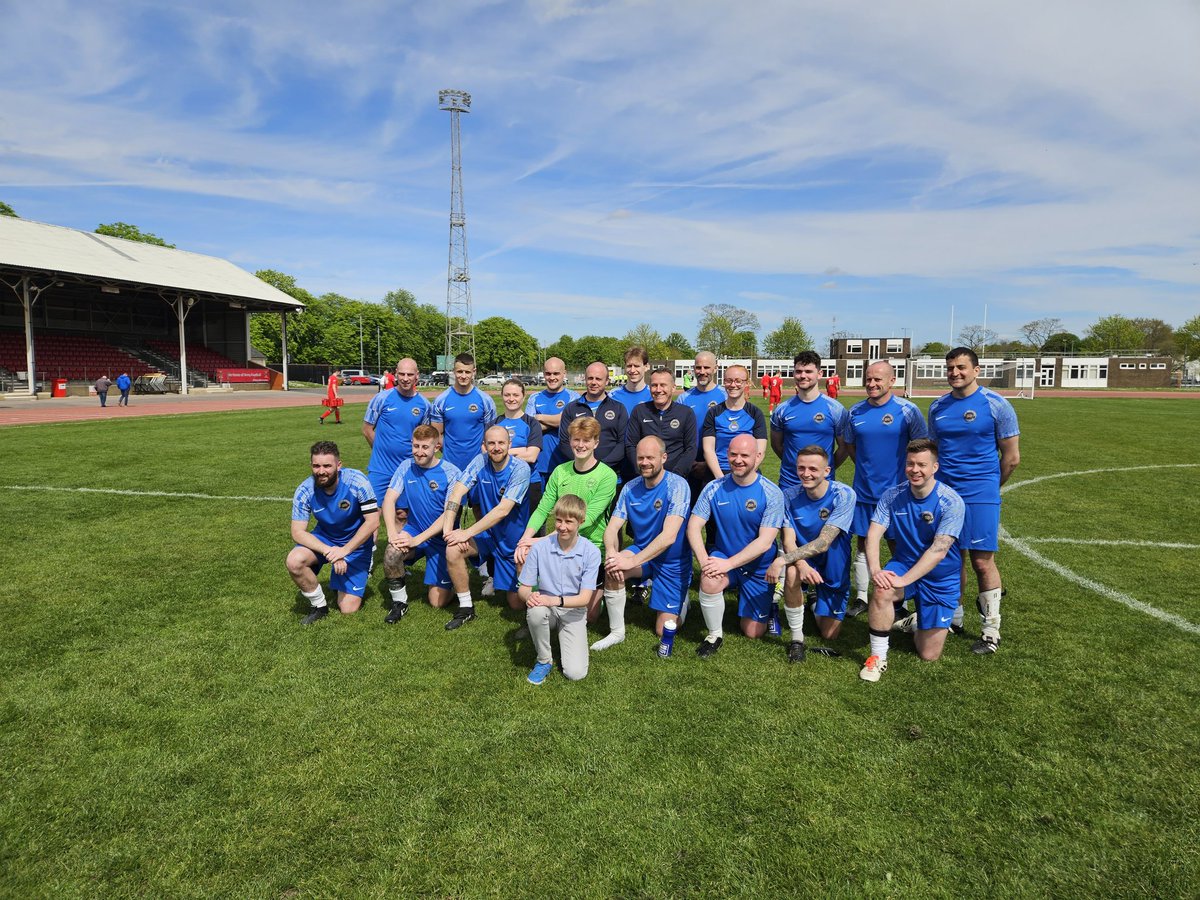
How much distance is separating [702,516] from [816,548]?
848 mm

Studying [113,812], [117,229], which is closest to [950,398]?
[113,812]

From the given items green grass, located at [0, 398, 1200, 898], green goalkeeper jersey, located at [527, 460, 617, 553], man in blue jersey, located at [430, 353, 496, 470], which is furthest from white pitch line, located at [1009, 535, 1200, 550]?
man in blue jersey, located at [430, 353, 496, 470]

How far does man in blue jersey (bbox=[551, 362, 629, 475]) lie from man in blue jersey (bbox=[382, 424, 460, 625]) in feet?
3.55

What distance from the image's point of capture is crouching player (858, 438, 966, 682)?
14.2ft

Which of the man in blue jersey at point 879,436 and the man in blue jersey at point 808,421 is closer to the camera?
the man in blue jersey at point 879,436

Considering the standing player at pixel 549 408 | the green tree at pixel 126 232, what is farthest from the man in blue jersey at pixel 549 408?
the green tree at pixel 126 232

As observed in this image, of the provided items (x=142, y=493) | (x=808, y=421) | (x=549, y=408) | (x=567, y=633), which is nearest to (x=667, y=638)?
(x=567, y=633)

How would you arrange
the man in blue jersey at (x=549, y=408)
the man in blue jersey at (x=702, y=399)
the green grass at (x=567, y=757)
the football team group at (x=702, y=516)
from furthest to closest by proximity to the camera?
the man in blue jersey at (x=549, y=408) < the man in blue jersey at (x=702, y=399) < the football team group at (x=702, y=516) < the green grass at (x=567, y=757)

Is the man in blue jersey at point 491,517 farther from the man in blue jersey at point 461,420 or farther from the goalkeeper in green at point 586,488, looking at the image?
the man in blue jersey at point 461,420

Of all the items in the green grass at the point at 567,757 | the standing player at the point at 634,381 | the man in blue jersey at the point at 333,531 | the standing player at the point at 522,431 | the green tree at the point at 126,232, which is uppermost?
the green tree at the point at 126,232

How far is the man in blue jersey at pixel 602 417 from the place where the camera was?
5.73 meters

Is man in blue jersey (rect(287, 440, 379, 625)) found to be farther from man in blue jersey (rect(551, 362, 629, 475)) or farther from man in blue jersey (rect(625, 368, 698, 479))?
man in blue jersey (rect(625, 368, 698, 479))

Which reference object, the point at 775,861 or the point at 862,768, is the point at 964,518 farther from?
the point at 775,861

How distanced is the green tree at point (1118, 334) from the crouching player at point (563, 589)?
323 feet
